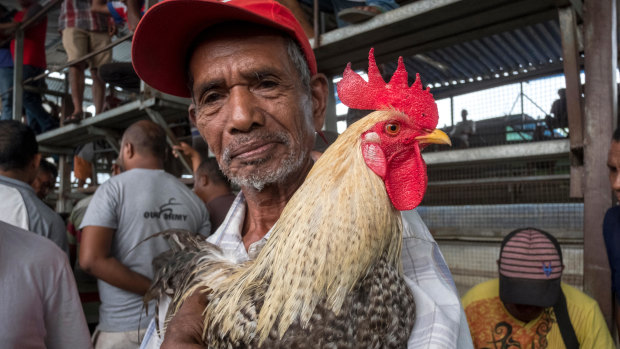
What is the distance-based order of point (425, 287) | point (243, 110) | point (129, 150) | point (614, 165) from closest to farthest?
1. point (425, 287)
2. point (243, 110)
3. point (614, 165)
4. point (129, 150)

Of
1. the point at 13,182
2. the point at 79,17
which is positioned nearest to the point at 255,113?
the point at 13,182

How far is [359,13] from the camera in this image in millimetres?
2775

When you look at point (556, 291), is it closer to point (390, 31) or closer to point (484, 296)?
point (484, 296)

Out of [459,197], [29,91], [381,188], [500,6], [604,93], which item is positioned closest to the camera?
[381,188]

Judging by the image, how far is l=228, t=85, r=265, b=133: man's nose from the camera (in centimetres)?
134

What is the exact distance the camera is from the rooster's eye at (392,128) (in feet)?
4.05

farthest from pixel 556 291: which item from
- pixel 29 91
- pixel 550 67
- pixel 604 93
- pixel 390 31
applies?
pixel 29 91

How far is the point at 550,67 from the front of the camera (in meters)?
4.52

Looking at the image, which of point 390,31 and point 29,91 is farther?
point 29,91

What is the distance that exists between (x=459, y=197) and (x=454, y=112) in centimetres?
130

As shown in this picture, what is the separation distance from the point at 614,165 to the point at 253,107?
1997 mm

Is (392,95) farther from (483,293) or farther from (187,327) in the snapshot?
(483,293)

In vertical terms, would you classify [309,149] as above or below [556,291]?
above

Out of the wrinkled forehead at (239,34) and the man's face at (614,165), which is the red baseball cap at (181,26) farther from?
the man's face at (614,165)
